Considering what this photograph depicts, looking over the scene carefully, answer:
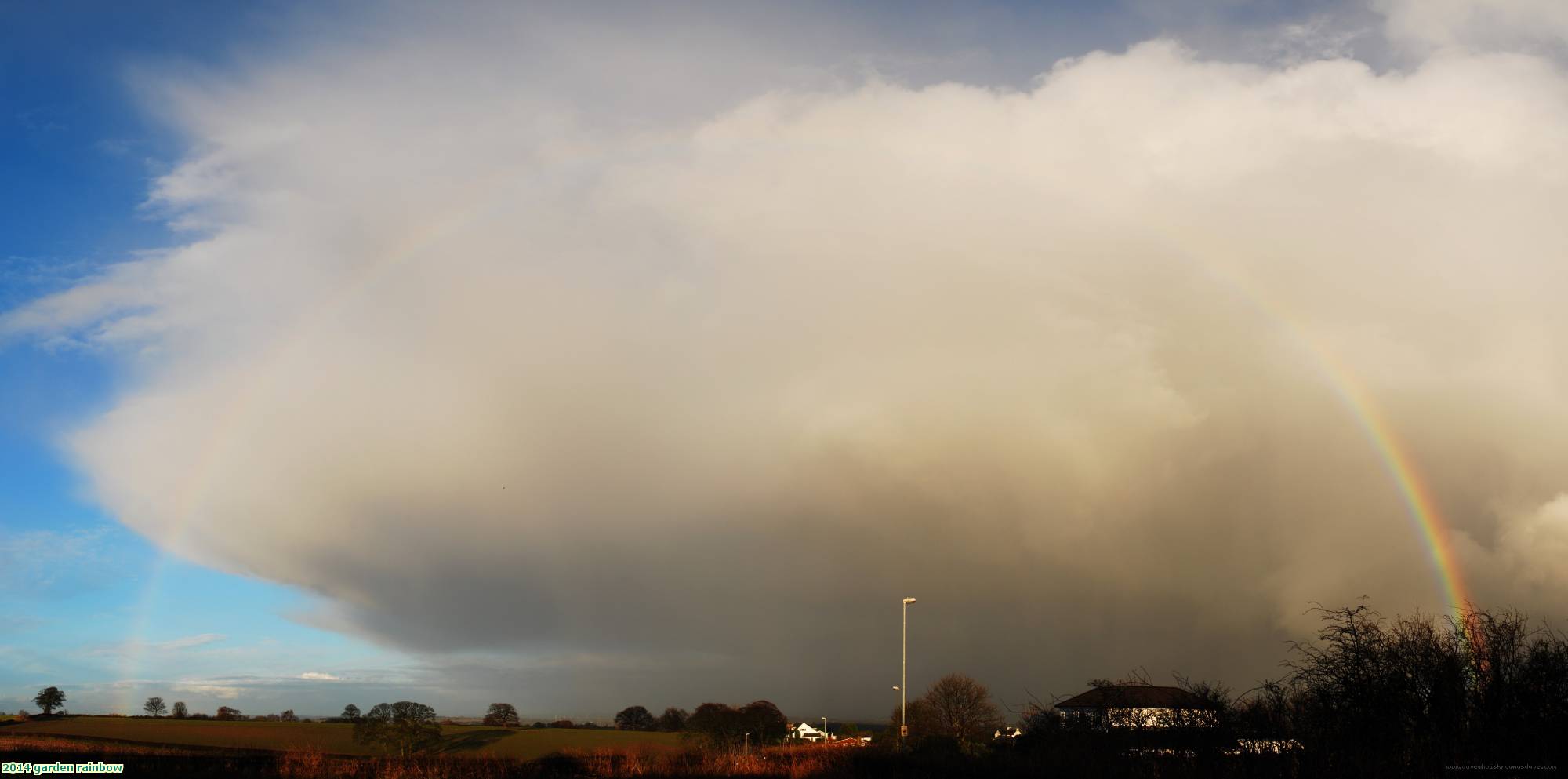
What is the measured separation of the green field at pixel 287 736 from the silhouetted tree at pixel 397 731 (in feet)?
3.29

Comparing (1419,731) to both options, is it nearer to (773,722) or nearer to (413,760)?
(413,760)

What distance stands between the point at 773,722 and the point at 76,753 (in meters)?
37.7

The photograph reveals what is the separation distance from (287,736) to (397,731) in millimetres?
13321

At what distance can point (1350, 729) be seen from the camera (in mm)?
24891

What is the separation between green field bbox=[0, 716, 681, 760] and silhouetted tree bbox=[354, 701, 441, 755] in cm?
100

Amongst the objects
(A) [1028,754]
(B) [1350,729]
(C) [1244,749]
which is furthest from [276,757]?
(B) [1350,729]

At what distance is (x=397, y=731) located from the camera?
5600 centimetres

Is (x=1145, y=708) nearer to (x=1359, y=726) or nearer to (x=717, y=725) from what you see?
(x=1359, y=726)

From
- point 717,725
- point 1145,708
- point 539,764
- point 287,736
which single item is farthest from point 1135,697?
point 287,736

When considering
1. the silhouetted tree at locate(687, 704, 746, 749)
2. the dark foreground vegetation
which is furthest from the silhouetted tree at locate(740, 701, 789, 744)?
the dark foreground vegetation

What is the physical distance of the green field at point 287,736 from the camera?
52.1 metres

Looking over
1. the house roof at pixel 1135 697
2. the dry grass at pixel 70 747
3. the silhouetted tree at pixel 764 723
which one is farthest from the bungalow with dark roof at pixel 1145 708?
the dry grass at pixel 70 747

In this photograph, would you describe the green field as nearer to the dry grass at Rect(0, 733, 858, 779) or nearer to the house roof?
the dry grass at Rect(0, 733, 858, 779)

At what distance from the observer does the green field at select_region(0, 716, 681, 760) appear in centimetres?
5212
